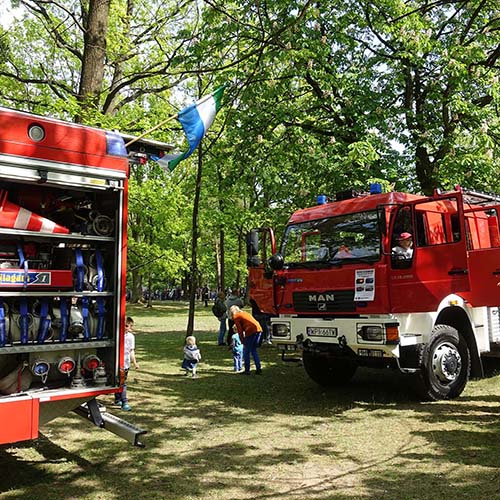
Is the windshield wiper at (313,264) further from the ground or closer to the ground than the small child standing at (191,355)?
further from the ground

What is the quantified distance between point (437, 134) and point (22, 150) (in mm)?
10700

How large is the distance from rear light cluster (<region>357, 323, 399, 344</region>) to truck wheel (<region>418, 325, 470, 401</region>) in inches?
25.9

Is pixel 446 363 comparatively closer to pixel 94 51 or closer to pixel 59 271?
pixel 59 271

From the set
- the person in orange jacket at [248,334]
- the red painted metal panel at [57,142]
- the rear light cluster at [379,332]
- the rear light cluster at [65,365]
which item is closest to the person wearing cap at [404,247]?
the rear light cluster at [379,332]

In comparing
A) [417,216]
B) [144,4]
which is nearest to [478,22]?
[417,216]

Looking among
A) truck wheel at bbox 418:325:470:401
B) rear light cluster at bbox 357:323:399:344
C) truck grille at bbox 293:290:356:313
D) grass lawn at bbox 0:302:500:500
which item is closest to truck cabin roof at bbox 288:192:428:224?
truck grille at bbox 293:290:356:313

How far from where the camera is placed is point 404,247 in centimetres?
783

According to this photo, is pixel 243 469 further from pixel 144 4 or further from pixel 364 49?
pixel 144 4

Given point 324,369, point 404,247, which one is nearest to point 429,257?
point 404,247

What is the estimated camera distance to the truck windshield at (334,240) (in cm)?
811

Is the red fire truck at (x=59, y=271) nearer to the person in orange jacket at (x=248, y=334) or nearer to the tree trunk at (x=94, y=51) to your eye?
the person in orange jacket at (x=248, y=334)

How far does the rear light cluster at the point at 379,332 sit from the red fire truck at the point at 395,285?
0.01 meters

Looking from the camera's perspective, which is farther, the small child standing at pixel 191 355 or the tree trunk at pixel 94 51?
the small child standing at pixel 191 355

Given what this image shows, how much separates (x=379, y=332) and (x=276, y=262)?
234cm
